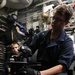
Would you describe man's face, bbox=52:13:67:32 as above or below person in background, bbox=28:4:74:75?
above

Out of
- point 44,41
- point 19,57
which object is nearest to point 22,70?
point 19,57

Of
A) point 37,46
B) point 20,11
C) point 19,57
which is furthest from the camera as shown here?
point 20,11

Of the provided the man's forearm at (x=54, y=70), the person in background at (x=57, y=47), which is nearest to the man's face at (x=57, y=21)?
the person in background at (x=57, y=47)

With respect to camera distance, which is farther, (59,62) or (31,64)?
(31,64)

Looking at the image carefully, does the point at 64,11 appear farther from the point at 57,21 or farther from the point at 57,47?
the point at 57,47

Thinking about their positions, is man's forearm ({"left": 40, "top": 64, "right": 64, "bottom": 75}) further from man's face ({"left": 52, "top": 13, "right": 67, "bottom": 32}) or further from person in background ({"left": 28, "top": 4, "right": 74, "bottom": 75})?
man's face ({"left": 52, "top": 13, "right": 67, "bottom": 32})

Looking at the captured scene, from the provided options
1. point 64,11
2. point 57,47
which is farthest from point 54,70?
point 64,11

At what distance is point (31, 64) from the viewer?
5.83ft

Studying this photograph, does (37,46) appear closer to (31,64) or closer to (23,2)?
(31,64)

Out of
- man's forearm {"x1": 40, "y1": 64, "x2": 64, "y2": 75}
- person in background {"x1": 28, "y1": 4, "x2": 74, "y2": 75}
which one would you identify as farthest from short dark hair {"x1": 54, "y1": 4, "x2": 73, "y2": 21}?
man's forearm {"x1": 40, "y1": 64, "x2": 64, "y2": 75}

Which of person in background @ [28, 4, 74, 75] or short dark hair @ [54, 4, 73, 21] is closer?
person in background @ [28, 4, 74, 75]

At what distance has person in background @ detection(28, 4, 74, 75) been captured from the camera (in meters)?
1.63

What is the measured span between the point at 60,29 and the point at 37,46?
0.95ft

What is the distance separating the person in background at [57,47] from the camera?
1.63m
